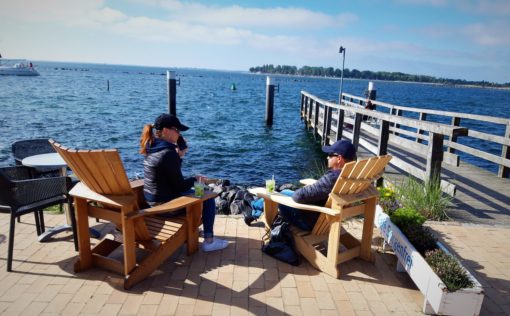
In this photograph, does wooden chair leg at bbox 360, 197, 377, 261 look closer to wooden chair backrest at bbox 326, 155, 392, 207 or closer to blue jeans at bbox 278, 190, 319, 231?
wooden chair backrest at bbox 326, 155, 392, 207

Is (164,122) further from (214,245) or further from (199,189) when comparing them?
(214,245)

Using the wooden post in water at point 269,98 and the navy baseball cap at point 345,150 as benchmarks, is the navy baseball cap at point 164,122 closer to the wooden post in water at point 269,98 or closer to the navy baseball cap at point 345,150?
the navy baseball cap at point 345,150

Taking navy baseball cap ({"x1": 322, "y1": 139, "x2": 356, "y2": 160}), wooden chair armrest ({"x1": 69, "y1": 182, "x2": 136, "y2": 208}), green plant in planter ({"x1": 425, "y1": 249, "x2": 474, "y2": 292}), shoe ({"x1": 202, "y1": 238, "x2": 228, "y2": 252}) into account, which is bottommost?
shoe ({"x1": 202, "y1": 238, "x2": 228, "y2": 252})

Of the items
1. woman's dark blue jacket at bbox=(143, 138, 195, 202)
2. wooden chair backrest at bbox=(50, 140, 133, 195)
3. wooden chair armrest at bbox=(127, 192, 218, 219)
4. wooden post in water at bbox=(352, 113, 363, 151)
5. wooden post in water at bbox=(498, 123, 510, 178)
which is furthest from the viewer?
wooden post in water at bbox=(352, 113, 363, 151)

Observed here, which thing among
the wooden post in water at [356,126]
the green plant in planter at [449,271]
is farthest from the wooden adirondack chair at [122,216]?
the wooden post in water at [356,126]

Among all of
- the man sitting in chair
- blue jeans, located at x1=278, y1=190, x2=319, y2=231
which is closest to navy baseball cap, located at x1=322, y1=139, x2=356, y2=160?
the man sitting in chair

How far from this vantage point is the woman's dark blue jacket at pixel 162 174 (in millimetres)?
3572

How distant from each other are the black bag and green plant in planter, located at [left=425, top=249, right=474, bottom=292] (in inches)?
52.3

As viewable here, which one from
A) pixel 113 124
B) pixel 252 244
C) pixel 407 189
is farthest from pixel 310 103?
pixel 252 244

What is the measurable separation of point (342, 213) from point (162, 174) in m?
1.81

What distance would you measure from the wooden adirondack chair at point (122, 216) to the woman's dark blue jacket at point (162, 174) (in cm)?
17

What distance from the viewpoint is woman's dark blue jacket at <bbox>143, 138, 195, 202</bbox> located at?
3.57m

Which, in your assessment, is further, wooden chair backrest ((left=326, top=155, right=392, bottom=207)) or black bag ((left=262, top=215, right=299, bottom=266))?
black bag ((left=262, top=215, right=299, bottom=266))

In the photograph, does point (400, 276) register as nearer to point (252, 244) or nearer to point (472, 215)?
point (252, 244)
